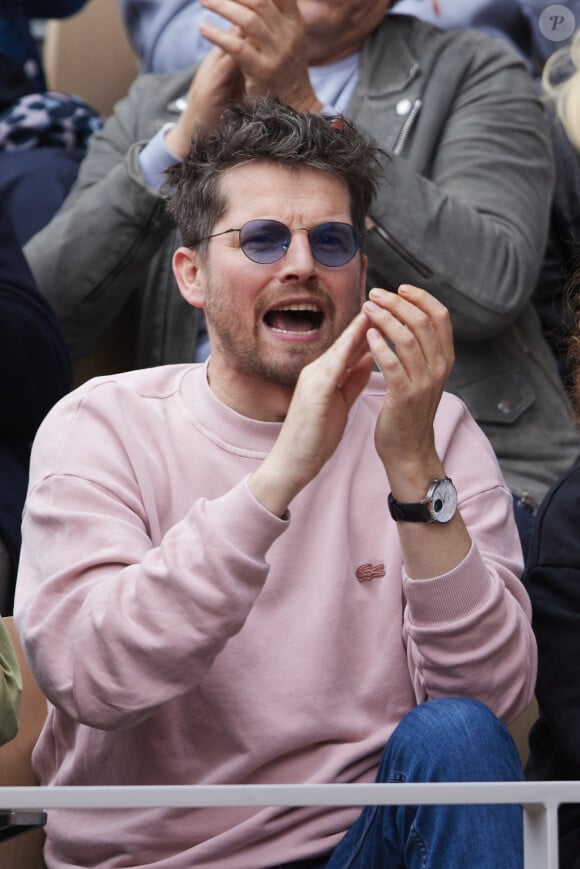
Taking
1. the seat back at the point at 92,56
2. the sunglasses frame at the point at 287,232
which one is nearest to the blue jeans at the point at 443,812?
the sunglasses frame at the point at 287,232

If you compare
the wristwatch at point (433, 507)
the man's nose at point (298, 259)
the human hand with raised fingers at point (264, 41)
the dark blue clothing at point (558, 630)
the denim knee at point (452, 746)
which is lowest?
the dark blue clothing at point (558, 630)

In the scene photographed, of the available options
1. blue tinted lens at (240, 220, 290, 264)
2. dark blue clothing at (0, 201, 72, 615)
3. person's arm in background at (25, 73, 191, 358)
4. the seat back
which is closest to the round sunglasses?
blue tinted lens at (240, 220, 290, 264)

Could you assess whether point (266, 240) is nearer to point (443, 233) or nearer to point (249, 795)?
point (443, 233)

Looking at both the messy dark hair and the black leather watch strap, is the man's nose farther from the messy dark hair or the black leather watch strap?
the black leather watch strap

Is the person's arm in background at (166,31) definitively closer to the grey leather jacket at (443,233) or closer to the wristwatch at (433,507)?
the grey leather jacket at (443,233)

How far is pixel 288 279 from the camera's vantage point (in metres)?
1.77

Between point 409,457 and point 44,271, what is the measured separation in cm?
117

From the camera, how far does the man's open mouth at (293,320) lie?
180 centimetres

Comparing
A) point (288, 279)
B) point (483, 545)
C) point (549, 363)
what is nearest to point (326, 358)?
point (288, 279)

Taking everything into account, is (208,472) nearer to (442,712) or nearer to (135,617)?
(135,617)

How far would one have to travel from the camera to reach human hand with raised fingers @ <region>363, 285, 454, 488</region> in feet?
5.23

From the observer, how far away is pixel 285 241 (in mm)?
1786

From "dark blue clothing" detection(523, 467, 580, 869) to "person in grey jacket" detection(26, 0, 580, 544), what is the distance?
1.80ft

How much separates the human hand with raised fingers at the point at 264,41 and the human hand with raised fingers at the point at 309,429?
35.4 inches
